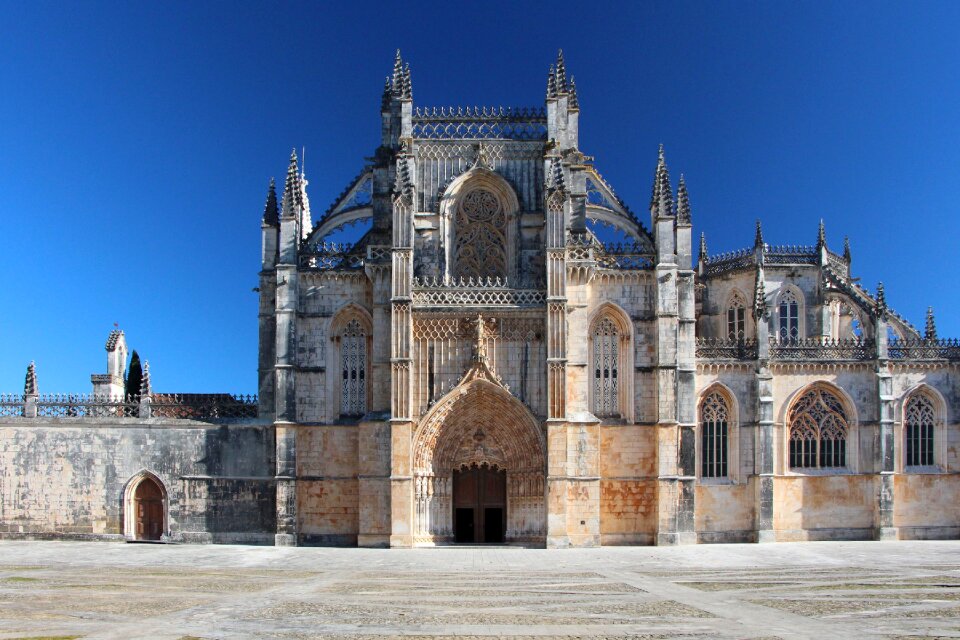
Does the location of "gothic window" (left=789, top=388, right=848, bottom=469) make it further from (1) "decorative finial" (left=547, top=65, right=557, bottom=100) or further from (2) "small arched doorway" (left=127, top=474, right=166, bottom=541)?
(2) "small arched doorway" (left=127, top=474, right=166, bottom=541)

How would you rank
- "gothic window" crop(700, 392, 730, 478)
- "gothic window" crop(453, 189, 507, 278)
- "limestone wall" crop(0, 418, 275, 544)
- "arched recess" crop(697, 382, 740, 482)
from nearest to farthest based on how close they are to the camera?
"limestone wall" crop(0, 418, 275, 544), "gothic window" crop(453, 189, 507, 278), "arched recess" crop(697, 382, 740, 482), "gothic window" crop(700, 392, 730, 478)

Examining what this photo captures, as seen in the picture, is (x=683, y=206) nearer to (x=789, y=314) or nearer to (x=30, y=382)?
(x=789, y=314)

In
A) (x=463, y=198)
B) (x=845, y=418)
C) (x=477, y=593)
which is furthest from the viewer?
(x=845, y=418)

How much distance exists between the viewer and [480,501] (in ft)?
120

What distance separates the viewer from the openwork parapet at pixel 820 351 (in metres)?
39.6

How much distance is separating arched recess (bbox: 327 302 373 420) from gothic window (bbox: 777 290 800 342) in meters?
23.6

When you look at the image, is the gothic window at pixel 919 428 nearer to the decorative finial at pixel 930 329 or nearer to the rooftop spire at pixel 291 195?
the decorative finial at pixel 930 329

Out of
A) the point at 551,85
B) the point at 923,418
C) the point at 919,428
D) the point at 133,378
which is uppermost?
the point at 551,85

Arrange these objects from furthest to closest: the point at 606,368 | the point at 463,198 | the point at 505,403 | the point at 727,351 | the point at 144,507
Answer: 1. the point at 727,351
2. the point at 463,198
3. the point at 606,368
4. the point at 144,507
5. the point at 505,403

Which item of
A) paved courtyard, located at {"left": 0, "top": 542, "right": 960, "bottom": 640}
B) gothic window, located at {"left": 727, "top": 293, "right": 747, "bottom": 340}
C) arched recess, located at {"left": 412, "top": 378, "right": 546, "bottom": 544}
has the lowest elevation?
paved courtyard, located at {"left": 0, "top": 542, "right": 960, "bottom": 640}

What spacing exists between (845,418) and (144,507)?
29.0 m

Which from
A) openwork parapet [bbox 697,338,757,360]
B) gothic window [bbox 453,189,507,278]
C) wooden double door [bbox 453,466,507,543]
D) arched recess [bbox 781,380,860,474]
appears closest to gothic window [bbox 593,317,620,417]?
openwork parapet [bbox 697,338,757,360]

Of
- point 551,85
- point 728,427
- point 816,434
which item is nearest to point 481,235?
point 551,85

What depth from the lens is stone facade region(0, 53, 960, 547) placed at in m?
35.5
